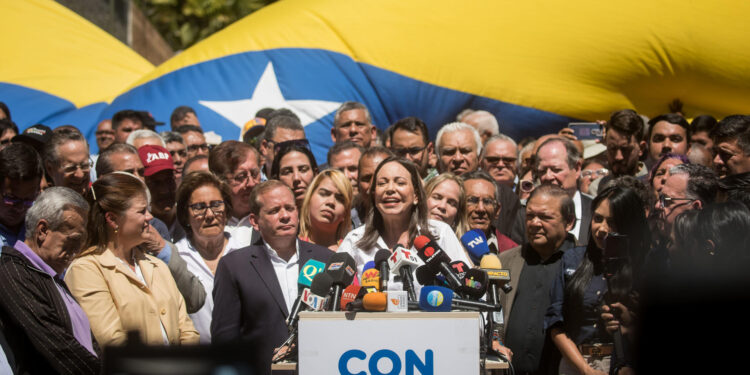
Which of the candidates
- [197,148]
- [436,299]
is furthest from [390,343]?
[197,148]

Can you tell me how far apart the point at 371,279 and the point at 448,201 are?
163 centimetres

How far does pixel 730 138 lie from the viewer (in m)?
5.36

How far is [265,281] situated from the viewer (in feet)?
15.6

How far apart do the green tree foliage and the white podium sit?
2187 centimetres

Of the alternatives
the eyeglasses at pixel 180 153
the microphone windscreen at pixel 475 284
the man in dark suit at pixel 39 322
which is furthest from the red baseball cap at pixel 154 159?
the microphone windscreen at pixel 475 284

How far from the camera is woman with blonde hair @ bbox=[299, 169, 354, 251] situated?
18.0 feet

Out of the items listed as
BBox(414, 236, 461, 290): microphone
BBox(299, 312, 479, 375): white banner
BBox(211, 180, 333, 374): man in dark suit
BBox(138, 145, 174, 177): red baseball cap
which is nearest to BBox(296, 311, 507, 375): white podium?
BBox(299, 312, 479, 375): white banner

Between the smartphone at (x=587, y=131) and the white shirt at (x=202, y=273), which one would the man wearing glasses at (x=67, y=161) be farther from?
the smartphone at (x=587, y=131)

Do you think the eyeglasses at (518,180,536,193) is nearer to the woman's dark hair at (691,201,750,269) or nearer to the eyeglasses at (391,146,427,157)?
the eyeglasses at (391,146,427,157)

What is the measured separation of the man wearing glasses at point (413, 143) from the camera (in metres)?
6.75

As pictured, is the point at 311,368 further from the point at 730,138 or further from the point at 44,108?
the point at 44,108

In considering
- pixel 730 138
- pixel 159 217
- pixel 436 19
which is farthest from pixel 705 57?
pixel 159 217

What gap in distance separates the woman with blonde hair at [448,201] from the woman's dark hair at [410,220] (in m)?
0.56

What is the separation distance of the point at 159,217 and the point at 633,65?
16.1ft
